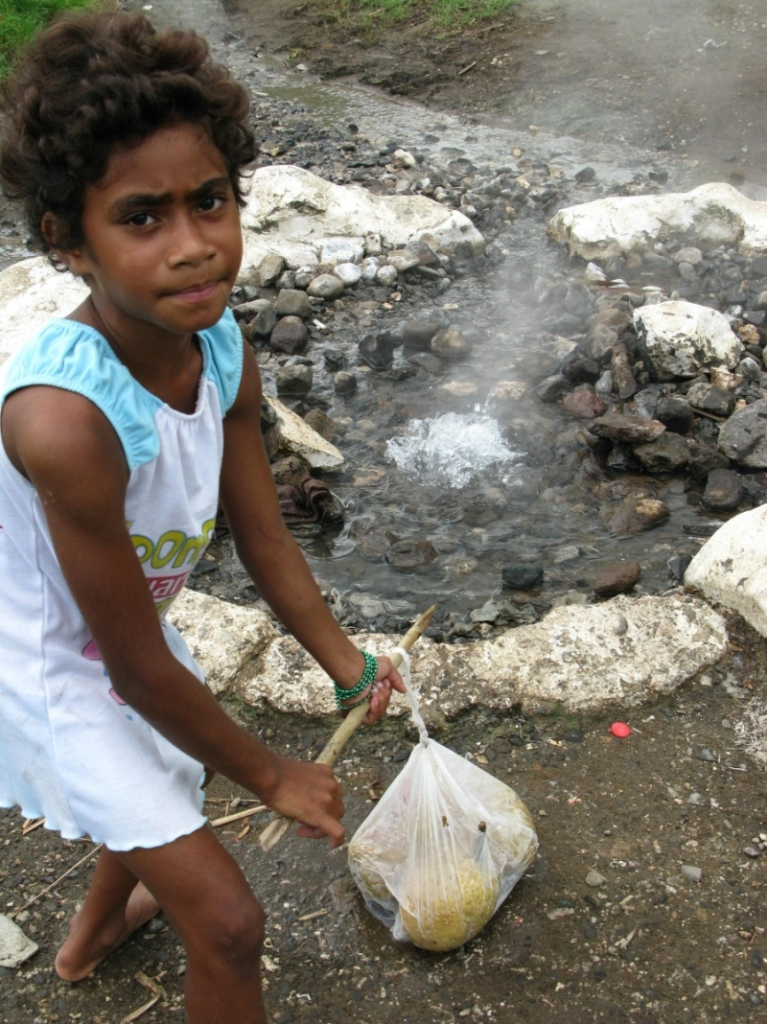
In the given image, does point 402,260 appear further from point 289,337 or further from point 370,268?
point 289,337

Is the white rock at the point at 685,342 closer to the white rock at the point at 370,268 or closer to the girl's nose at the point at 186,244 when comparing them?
the white rock at the point at 370,268

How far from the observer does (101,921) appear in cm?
204

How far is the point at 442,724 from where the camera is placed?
104 inches

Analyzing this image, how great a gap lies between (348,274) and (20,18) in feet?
19.0

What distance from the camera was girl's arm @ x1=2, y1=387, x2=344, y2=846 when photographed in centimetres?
138

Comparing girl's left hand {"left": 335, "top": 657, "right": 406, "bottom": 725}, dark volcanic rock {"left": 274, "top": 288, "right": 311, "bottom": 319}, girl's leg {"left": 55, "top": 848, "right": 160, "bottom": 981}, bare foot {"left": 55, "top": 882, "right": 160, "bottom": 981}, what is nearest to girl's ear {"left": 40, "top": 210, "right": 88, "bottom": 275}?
girl's left hand {"left": 335, "top": 657, "right": 406, "bottom": 725}

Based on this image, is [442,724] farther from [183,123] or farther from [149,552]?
[183,123]

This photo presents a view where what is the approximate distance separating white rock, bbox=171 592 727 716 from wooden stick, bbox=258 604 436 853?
26.1 inches

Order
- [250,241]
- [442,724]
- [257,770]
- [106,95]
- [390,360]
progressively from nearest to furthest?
[106,95]
[257,770]
[442,724]
[390,360]
[250,241]

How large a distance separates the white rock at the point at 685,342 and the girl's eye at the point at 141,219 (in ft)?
11.4

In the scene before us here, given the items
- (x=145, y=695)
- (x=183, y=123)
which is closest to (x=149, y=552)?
(x=145, y=695)

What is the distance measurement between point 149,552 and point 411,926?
0.99 m

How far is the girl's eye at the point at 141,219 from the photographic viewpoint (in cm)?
144

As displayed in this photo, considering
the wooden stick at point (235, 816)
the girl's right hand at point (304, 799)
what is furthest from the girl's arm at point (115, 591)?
the wooden stick at point (235, 816)
